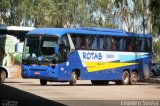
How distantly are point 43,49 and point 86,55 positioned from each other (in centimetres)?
300

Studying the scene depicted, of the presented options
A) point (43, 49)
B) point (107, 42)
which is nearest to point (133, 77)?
point (107, 42)

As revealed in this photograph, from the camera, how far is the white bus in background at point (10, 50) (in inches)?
1394

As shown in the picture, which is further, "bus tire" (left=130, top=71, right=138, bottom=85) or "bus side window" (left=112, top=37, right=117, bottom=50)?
"bus tire" (left=130, top=71, right=138, bottom=85)

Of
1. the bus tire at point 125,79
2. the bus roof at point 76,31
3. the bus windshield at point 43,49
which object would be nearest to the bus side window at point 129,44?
the bus roof at point 76,31

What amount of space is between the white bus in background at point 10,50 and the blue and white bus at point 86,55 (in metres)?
4.53

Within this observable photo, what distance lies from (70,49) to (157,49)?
70.1 meters

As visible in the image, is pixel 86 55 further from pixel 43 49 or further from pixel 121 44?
pixel 121 44

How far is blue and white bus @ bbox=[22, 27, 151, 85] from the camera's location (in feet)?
97.8

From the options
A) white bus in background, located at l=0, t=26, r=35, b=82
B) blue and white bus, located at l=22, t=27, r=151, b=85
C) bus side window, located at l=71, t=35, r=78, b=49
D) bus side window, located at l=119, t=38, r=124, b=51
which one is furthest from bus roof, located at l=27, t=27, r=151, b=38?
white bus in background, located at l=0, t=26, r=35, b=82

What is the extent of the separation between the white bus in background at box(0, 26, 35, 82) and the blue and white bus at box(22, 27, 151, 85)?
4.53 metres

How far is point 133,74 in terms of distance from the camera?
35312mm

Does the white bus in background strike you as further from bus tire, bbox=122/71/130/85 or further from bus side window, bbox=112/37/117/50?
bus tire, bbox=122/71/130/85

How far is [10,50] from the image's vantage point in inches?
1427

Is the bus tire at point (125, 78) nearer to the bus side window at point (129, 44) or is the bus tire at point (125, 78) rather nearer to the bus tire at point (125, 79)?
the bus tire at point (125, 79)
